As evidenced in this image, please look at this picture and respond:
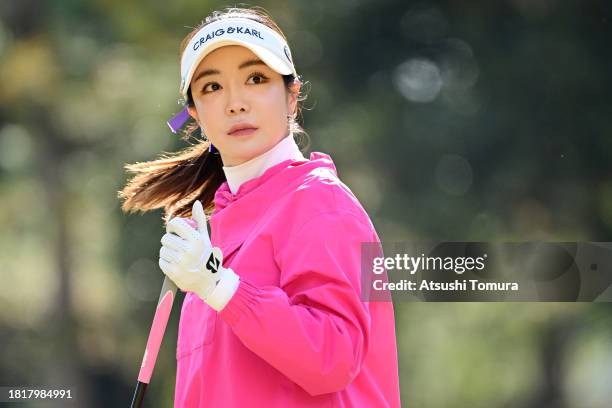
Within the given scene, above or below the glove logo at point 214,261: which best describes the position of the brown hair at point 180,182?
above

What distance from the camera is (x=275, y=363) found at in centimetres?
210

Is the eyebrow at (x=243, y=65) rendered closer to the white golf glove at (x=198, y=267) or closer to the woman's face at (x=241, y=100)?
the woman's face at (x=241, y=100)

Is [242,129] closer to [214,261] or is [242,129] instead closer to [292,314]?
[214,261]

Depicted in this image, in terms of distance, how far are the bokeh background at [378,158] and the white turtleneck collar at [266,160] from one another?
30.5 feet

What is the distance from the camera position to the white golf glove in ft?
6.94

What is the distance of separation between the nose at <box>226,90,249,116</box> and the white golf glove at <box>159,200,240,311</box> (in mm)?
389

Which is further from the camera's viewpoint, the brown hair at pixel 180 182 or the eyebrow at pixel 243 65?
the brown hair at pixel 180 182

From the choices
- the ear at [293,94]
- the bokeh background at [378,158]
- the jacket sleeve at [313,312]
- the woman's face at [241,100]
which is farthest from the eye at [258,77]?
the bokeh background at [378,158]

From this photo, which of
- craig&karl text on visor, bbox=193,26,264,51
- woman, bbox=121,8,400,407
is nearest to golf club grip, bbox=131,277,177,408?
woman, bbox=121,8,400,407

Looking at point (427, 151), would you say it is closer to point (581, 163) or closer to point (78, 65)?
point (581, 163)

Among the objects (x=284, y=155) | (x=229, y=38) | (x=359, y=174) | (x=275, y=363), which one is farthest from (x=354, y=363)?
(x=359, y=174)

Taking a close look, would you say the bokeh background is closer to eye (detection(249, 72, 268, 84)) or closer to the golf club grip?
the golf club grip

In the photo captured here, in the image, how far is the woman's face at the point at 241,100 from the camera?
249cm

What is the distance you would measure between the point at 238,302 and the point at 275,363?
0.12m
